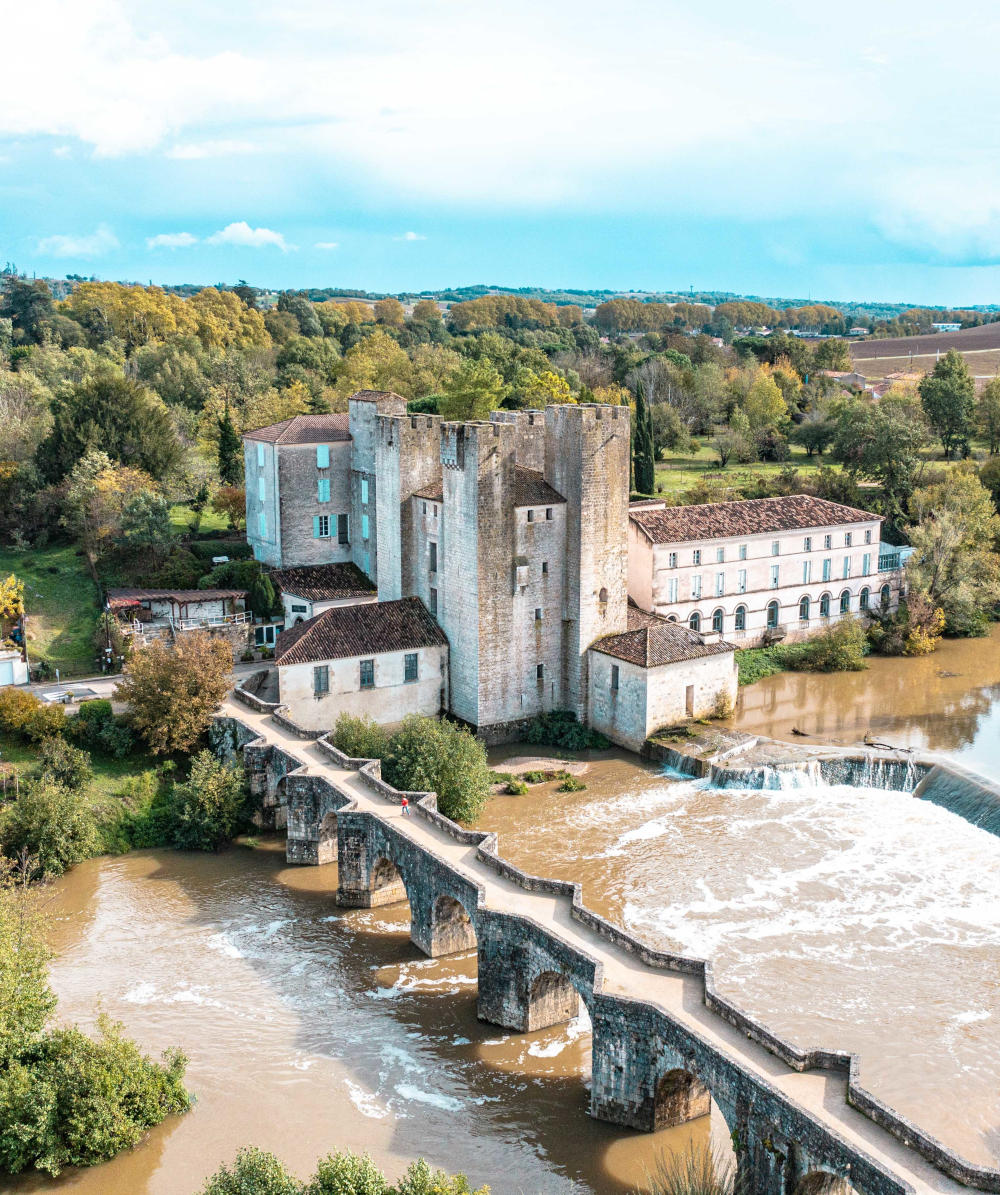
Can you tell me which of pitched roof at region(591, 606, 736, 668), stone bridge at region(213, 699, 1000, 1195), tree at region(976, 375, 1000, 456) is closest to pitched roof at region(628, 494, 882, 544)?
pitched roof at region(591, 606, 736, 668)

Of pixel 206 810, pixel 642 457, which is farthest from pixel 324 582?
pixel 642 457

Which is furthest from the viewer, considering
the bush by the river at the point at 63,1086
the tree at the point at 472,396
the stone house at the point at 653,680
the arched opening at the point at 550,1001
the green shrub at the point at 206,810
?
the tree at the point at 472,396

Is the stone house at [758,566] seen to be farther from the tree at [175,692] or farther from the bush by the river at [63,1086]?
the bush by the river at [63,1086]

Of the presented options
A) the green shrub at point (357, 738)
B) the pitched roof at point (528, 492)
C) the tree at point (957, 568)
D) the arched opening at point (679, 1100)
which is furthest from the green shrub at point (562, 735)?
the tree at point (957, 568)

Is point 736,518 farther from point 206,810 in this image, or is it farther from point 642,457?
point 206,810

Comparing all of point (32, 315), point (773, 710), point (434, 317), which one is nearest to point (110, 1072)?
point (773, 710)

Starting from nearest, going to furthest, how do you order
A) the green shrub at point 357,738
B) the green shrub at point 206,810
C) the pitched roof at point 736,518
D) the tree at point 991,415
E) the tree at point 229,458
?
the green shrub at point 206,810
the green shrub at point 357,738
the pitched roof at point 736,518
the tree at point 229,458
the tree at point 991,415

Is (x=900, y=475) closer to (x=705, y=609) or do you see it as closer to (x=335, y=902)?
(x=705, y=609)
